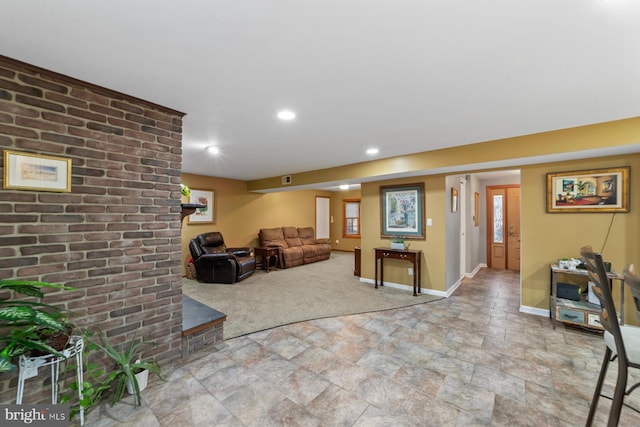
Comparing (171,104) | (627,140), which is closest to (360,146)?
(171,104)

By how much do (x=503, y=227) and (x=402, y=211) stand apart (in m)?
3.34

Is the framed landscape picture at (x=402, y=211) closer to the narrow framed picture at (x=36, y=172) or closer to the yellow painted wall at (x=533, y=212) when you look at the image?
the yellow painted wall at (x=533, y=212)

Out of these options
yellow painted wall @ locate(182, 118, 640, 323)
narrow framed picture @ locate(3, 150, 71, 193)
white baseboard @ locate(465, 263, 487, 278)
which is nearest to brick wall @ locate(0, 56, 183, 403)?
narrow framed picture @ locate(3, 150, 71, 193)

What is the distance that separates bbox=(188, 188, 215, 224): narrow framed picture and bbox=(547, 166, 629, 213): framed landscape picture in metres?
6.02

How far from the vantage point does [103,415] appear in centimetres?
168

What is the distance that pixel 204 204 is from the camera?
230 inches

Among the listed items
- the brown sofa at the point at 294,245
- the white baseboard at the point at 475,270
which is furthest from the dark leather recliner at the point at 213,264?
the white baseboard at the point at 475,270

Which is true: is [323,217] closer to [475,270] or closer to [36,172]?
[475,270]

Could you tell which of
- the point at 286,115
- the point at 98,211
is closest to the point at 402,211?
the point at 286,115

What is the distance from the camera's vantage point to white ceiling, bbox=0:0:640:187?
1202mm

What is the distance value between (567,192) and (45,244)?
5052mm

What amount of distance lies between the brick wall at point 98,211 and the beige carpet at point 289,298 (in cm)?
111

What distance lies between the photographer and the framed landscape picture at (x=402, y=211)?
14.7 feet

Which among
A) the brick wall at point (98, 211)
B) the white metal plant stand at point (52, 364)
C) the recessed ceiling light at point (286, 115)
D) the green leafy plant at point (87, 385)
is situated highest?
the recessed ceiling light at point (286, 115)
